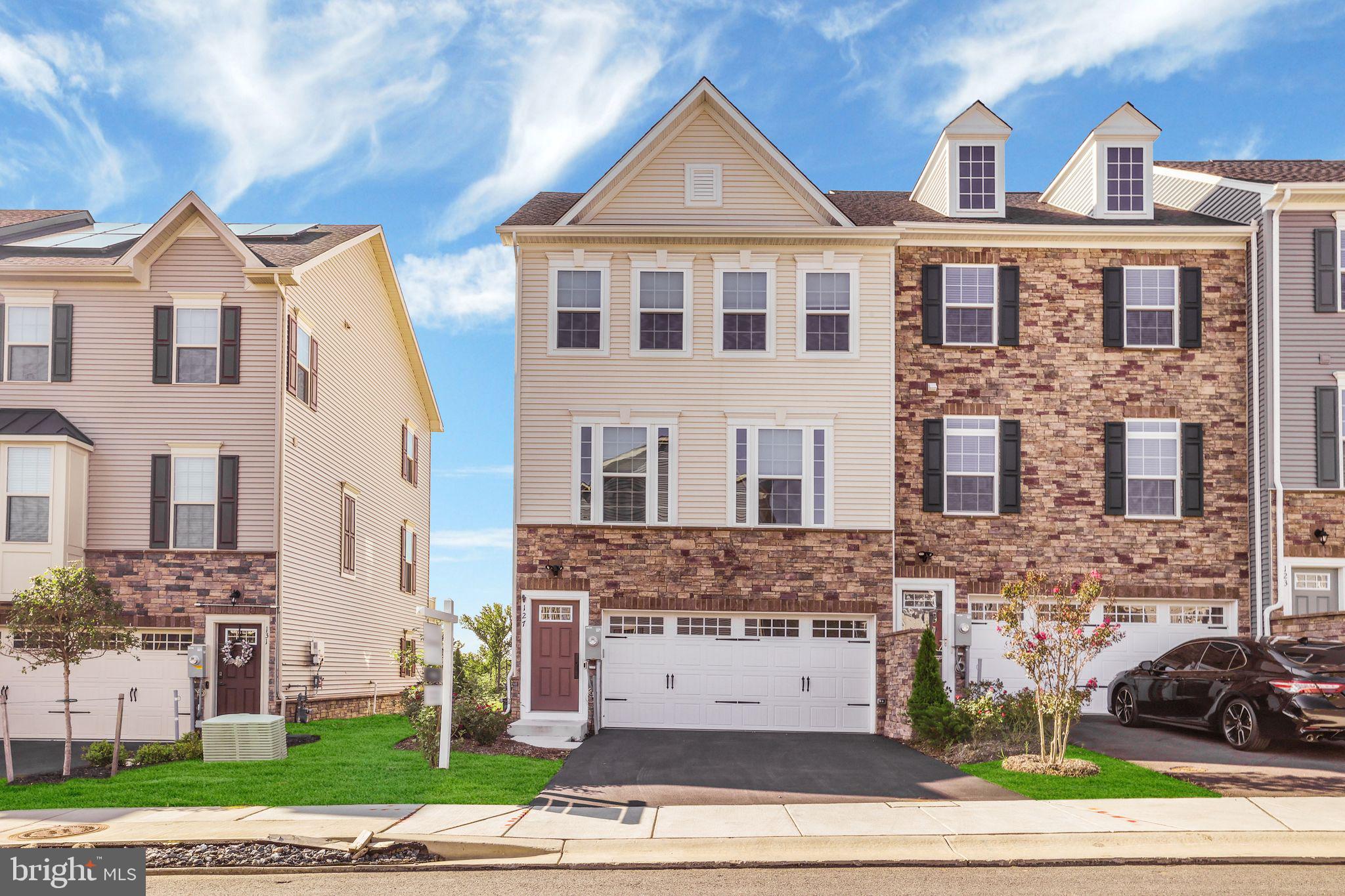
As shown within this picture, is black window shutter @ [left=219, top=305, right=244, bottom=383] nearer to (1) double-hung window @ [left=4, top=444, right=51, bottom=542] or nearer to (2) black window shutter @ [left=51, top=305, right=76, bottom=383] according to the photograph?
(2) black window shutter @ [left=51, top=305, right=76, bottom=383]

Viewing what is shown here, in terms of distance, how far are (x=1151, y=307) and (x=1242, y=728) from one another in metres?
9.41

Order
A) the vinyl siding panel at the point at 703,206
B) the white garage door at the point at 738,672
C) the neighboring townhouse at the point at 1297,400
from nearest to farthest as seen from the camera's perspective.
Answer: the white garage door at the point at 738,672
the neighboring townhouse at the point at 1297,400
the vinyl siding panel at the point at 703,206

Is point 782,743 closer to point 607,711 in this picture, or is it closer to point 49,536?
point 607,711

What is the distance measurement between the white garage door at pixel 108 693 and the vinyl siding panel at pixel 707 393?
7.27 m

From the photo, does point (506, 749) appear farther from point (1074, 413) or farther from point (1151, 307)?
point (1151, 307)

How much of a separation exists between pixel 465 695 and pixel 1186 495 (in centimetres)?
1416

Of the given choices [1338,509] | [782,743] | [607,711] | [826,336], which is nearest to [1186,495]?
[1338,509]

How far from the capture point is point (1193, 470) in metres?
22.1

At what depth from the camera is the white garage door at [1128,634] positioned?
21.4 meters

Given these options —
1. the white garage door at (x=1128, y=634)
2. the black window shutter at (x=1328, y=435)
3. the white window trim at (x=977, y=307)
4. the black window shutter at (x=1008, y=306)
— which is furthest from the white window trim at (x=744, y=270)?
the black window shutter at (x=1328, y=435)

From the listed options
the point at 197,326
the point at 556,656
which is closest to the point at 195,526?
the point at 197,326

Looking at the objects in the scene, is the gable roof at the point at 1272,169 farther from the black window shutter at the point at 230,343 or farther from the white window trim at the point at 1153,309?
the black window shutter at the point at 230,343

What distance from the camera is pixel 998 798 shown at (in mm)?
13836

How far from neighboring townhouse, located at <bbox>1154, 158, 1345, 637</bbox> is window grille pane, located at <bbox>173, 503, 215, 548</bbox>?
1994 cm
